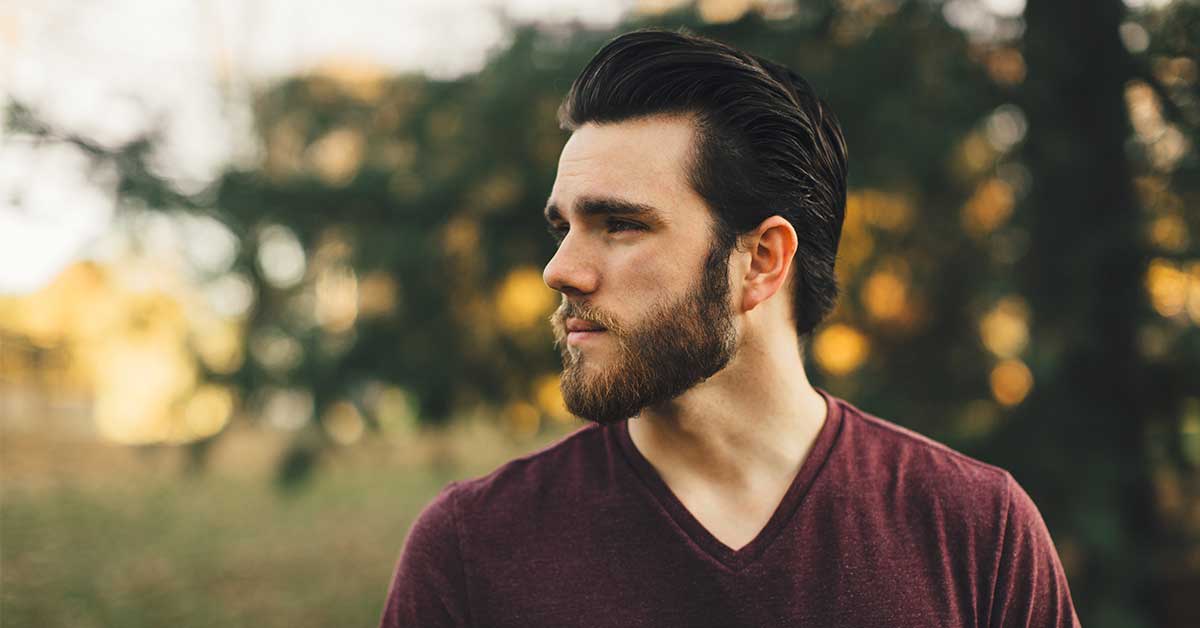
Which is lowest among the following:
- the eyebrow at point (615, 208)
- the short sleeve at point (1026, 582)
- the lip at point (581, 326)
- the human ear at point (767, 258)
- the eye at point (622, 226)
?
the short sleeve at point (1026, 582)

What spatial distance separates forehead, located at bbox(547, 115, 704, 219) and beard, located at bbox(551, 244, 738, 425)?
6.5 inches

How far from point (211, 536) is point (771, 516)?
1056 centimetres

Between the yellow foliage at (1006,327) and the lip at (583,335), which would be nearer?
the lip at (583,335)

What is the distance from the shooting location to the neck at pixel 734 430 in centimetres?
193

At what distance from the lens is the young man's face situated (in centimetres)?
184

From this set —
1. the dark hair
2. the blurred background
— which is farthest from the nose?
the blurred background

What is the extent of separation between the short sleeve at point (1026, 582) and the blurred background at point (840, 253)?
203 cm

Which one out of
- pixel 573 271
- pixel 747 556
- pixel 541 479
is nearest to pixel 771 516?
pixel 747 556

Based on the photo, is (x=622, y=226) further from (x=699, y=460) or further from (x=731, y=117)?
(x=699, y=460)

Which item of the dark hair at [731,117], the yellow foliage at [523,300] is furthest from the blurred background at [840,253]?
the dark hair at [731,117]

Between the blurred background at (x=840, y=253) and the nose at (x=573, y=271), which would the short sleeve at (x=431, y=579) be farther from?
the blurred background at (x=840, y=253)

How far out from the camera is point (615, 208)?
184 cm

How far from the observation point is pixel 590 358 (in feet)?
6.14

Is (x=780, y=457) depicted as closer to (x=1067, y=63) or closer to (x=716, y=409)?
(x=716, y=409)
